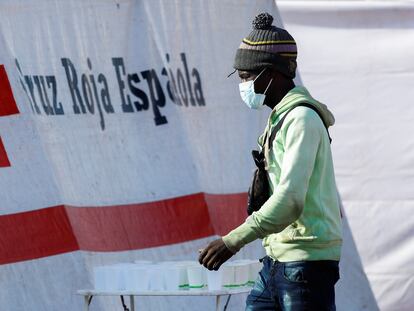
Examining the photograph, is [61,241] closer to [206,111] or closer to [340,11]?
[206,111]

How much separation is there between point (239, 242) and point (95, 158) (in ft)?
11.3

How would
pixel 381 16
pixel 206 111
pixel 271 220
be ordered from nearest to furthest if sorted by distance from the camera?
pixel 271 220
pixel 381 16
pixel 206 111

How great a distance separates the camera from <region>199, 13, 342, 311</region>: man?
11.3 feet

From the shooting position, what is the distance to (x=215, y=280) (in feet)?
18.0

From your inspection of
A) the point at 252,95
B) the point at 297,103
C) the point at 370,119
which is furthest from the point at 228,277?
the point at 297,103

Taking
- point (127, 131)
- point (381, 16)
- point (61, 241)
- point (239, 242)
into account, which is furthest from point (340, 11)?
point (239, 242)

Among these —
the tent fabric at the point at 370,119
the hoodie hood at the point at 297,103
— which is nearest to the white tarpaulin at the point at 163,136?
the tent fabric at the point at 370,119

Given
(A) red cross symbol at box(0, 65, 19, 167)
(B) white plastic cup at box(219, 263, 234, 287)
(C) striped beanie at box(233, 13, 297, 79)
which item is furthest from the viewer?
(A) red cross symbol at box(0, 65, 19, 167)

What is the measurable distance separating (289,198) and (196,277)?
222cm

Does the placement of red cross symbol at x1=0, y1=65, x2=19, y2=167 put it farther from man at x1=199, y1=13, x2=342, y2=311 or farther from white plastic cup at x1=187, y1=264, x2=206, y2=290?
man at x1=199, y1=13, x2=342, y2=311

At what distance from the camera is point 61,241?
7082mm

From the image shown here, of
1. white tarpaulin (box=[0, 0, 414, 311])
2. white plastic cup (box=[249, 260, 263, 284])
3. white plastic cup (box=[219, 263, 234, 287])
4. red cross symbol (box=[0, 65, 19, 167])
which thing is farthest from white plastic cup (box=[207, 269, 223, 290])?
red cross symbol (box=[0, 65, 19, 167])

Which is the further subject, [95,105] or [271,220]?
[95,105]

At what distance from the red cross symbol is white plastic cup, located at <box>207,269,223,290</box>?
2041 millimetres
